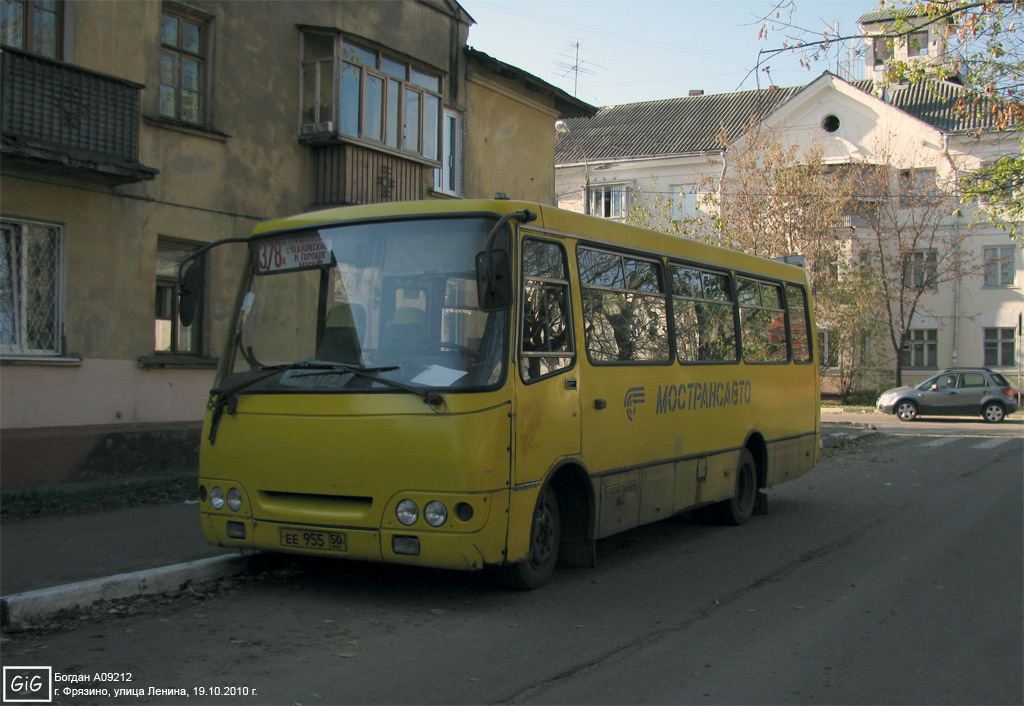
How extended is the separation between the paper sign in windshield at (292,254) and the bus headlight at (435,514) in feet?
6.55

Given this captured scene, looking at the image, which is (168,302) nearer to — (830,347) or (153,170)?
(153,170)

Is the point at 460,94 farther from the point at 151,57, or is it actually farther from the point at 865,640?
the point at 865,640

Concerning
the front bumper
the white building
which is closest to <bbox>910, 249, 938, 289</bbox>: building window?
the white building

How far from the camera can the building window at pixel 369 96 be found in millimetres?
15852

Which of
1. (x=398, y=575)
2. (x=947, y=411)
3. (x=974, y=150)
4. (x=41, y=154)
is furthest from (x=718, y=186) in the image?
(x=398, y=575)

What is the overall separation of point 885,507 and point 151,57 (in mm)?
11416

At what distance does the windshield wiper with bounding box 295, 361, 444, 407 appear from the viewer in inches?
250

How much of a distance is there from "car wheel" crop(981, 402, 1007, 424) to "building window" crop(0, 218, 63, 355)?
92.2 feet

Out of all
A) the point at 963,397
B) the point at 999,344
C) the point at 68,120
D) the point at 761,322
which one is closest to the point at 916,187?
the point at 999,344

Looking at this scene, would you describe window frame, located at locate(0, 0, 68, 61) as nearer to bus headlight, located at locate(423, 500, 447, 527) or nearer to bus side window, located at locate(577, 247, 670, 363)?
bus side window, located at locate(577, 247, 670, 363)

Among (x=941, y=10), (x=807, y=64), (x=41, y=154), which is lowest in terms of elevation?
(x=41, y=154)

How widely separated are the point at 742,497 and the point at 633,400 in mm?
3389

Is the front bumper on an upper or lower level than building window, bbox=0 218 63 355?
lower

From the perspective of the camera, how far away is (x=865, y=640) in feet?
20.0
